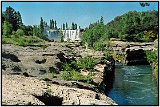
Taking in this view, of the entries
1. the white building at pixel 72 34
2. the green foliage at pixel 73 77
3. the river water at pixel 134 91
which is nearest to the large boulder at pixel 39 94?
the green foliage at pixel 73 77

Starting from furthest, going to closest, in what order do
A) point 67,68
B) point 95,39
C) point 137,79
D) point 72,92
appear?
point 95,39
point 137,79
point 67,68
point 72,92

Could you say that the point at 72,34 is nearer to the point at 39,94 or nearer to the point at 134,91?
the point at 134,91

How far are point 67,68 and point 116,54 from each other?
710 inches

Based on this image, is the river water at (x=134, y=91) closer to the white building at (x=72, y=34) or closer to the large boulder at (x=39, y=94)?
the large boulder at (x=39, y=94)

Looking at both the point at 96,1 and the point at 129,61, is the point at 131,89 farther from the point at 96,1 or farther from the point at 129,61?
the point at 129,61

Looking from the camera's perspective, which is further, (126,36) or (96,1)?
(126,36)

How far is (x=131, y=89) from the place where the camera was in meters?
14.8

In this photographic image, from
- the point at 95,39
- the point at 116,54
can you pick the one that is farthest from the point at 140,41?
the point at 95,39

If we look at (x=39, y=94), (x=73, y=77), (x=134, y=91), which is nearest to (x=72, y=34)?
(x=134, y=91)

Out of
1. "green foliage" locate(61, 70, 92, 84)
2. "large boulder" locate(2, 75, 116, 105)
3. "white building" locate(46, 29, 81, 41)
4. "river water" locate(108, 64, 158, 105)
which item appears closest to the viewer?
"large boulder" locate(2, 75, 116, 105)

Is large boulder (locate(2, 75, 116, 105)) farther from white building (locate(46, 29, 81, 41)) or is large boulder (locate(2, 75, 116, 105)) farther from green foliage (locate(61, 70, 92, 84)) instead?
white building (locate(46, 29, 81, 41))

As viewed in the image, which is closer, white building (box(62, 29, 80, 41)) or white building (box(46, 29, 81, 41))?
white building (box(62, 29, 80, 41))

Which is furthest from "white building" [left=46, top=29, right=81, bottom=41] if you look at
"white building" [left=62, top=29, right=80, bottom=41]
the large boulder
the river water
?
the large boulder

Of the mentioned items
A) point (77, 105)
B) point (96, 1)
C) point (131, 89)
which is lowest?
point (131, 89)
